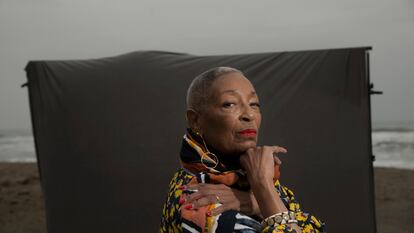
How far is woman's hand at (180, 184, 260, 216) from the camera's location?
1057mm

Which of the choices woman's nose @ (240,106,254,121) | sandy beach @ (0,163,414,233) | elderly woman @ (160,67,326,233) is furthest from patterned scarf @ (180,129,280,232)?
sandy beach @ (0,163,414,233)

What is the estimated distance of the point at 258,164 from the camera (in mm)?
1139

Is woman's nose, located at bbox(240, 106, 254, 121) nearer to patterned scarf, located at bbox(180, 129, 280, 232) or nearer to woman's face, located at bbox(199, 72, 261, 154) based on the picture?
woman's face, located at bbox(199, 72, 261, 154)

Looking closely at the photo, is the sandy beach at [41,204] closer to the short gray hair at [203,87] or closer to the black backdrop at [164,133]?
the black backdrop at [164,133]

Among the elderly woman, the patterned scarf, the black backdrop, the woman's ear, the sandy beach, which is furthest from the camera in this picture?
the sandy beach

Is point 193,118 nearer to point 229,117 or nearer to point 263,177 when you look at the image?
point 229,117

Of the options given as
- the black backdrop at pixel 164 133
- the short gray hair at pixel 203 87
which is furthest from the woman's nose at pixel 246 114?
the black backdrop at pixel 164 133

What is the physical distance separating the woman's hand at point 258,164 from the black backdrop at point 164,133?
254 centimetres

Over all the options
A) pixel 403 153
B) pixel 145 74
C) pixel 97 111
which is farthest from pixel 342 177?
pixel 403 153

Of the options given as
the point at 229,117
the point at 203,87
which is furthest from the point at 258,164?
the point at 203,87

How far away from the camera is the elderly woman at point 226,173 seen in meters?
1.04

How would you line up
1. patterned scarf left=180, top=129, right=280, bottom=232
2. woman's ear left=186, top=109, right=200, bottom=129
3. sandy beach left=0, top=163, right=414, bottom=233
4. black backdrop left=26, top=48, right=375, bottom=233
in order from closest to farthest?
patterned scarf left=180, top=129, right=280, bottom=232
woman's ear left=186, top=109, right=200, bottom=129
black backdrop left=26, top=48, right=375, bottom=233
sandy beach left=0, top=163, right=414, bottom=233

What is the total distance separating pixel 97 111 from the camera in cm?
387

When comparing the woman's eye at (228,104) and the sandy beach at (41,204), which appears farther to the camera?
the sandy beach at (41,204)
